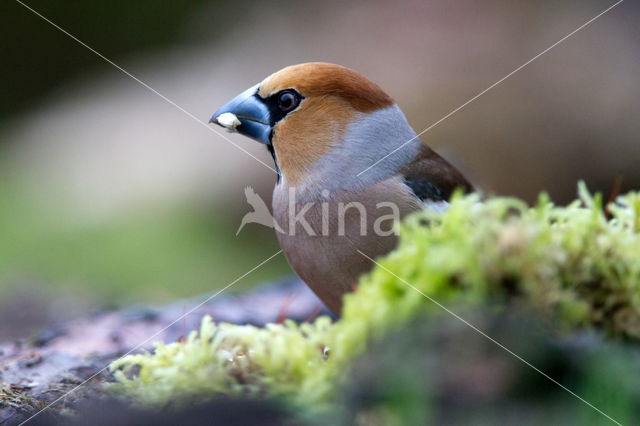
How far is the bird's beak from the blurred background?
273cm

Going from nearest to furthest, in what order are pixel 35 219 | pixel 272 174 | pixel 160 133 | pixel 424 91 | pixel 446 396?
pixel 446 396 < pixel 424 91 < pixel 272 174 < pixel 35 219 < pixel 160 133

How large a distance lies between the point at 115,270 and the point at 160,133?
2.34 meters

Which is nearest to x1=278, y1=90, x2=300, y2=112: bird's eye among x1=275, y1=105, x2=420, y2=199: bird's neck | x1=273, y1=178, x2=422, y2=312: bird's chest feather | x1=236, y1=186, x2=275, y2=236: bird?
x1=275, y1=105, x2=420, y2=199: bird's neck

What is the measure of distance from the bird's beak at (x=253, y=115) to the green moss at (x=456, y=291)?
1.56 m

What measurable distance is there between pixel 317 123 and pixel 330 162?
19 centimetres

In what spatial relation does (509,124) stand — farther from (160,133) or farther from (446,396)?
(446,396)

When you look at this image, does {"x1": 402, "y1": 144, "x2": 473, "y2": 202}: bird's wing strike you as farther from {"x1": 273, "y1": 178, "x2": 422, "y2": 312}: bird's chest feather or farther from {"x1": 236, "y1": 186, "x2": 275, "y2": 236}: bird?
{"x1": 236, "y1": 186, "x2": 275, "y2": 236}: bird

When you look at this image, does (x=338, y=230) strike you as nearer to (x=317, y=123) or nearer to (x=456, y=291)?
(x=317, y=123)

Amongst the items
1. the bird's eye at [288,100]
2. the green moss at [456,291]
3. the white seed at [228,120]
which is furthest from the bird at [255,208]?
the green moss at [456,291]

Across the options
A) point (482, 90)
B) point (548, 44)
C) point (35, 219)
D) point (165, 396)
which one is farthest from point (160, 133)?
point (165, 396)

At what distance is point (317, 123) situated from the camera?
3076 millimetres

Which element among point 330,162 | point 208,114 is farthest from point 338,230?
point 208,114

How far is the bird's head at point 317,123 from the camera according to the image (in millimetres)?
3023

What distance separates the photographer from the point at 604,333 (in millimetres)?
1406
